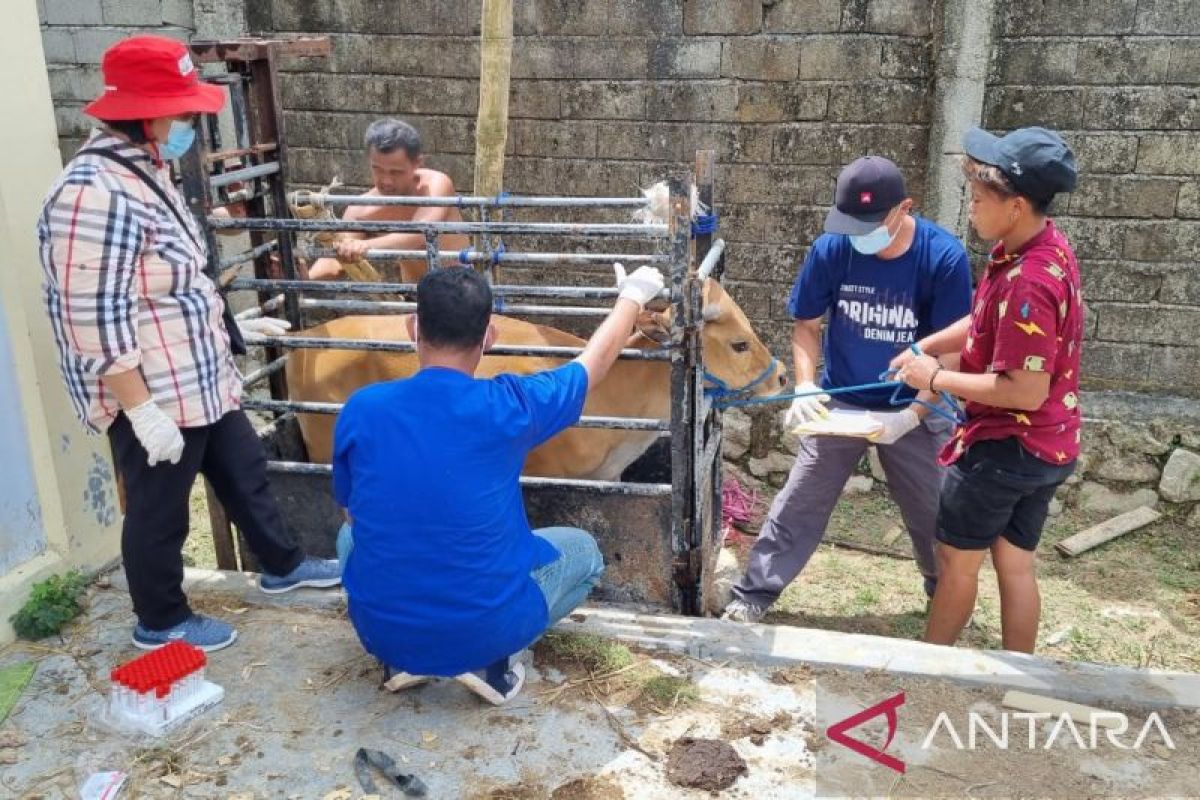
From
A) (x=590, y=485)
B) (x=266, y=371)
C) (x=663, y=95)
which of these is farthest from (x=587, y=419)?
(x=663, y=95)

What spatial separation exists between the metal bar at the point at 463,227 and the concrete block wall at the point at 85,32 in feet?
9.98

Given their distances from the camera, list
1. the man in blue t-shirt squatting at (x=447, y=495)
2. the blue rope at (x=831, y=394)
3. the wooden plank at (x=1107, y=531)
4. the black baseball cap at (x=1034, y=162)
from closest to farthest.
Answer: the man in blue t-shirt squatting at (x=447, y=495) → the black baseball cap at (x=1034, y=162) → the blue rope at (x=831, y=394) → the wooden plank at (x=1107, y=531)

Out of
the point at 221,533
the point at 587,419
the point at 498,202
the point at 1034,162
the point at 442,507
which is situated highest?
the point at 1034,162

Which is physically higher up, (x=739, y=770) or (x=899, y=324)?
(x=899, y=324)

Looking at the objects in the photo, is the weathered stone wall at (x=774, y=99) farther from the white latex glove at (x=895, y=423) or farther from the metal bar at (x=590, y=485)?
the metal bar at (x=590, y=485)

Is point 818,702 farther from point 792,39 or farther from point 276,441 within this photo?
point 792,39

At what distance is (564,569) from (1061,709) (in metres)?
1.59

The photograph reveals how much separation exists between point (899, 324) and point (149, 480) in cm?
280

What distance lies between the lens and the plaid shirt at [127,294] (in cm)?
301

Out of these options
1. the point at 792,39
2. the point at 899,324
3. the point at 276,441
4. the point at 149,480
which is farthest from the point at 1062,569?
the point at 149,480

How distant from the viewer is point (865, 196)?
12.6ft

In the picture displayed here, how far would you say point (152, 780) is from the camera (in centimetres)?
288

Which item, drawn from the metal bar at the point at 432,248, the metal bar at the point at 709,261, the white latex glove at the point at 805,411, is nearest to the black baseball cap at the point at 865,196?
the metal bar at the point at 709,261

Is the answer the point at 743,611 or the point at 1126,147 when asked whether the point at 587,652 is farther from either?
the point at 1126,147
